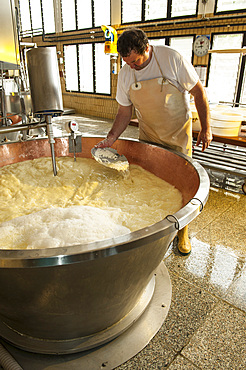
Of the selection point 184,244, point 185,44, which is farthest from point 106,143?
point 185,44

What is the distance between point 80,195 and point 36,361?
0.97 m

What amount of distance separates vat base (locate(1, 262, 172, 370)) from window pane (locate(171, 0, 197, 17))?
21.7ft

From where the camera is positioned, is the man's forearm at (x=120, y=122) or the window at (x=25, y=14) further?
the window at (x=25, y=14)

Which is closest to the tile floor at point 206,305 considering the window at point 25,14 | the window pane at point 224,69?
the window pane at point 224,69

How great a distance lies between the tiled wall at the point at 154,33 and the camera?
5.48 meters

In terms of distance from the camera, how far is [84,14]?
8.41 m

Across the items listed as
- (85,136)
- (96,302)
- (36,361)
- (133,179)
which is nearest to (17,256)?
(96,302)

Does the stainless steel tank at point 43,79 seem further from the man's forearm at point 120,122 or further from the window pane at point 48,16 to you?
the window pane at point 48,16

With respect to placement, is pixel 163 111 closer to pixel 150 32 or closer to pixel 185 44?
pixel 185 44

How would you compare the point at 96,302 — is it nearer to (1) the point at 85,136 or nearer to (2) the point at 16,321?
(2) the point at 16,321

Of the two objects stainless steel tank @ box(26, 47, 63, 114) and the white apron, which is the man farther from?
stainless steel tank @ box(26, 47, 63, 114)

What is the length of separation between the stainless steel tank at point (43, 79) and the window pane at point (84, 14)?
8179 mm

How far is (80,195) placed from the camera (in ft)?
5.98

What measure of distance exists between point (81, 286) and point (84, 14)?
9.54 meters
